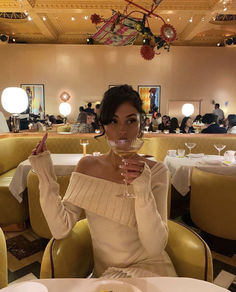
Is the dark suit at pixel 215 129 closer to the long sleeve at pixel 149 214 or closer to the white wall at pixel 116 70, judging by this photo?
the long sleeve at pixel 149 214

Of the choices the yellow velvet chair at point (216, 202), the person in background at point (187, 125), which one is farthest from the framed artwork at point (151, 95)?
the yellow velvet chair at point (216, 202)

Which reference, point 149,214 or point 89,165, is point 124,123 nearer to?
point 89,165

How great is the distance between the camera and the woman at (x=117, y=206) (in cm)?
109

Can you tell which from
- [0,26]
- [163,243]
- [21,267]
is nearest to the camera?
[163,243]

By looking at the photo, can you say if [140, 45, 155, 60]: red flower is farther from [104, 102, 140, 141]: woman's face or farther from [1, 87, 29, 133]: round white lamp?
[104, 102, 140, 141]: woman's face

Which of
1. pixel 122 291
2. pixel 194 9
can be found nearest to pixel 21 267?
pixel 122 291

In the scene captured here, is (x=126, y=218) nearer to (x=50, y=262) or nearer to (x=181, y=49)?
(x=50, y=262)

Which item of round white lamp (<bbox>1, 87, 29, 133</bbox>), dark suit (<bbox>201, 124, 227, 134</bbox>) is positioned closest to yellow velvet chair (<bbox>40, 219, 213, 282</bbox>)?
round white lamp (<bbox>1, 87, 29, 133</bbox>)

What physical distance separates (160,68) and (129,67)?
4.68 ft

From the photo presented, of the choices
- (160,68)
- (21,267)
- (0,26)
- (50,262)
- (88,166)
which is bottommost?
(21,267)

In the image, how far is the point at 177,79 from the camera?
11.2 m

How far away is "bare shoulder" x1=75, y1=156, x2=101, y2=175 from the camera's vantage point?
1372mm

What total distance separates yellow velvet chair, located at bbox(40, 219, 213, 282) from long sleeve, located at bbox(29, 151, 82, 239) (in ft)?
0.30

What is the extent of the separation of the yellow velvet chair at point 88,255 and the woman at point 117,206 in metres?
0.08
